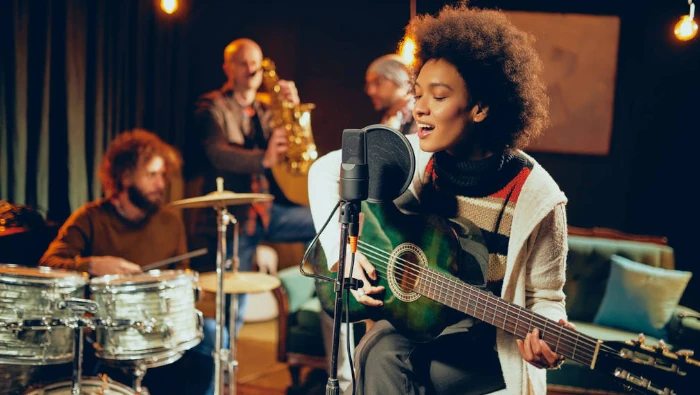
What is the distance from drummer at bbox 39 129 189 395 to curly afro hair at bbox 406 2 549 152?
6.69 ft

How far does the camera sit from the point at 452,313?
199 centimetres

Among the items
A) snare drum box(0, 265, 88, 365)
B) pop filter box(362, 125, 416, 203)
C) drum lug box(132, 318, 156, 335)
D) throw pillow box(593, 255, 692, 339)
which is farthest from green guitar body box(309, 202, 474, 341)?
throw pillow box(593, 255, 692, 339)

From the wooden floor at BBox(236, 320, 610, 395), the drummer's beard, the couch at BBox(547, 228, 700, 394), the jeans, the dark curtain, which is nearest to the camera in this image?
the dark curtain

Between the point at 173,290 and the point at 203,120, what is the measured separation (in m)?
1.80

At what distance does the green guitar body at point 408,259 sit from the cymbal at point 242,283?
1.26m

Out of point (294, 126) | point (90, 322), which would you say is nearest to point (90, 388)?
point (90, 322)

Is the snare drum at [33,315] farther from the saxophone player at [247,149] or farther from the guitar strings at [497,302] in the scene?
the saxophone player at [247,149]

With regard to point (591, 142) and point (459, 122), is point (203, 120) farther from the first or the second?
point (591, 142)

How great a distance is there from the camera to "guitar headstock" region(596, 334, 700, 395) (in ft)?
5.60

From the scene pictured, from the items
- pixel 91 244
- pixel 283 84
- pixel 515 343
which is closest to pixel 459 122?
pixel 515 343

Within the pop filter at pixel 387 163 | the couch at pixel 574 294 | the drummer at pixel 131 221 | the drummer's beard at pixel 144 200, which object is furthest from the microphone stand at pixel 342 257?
the couch at pixel 574 294

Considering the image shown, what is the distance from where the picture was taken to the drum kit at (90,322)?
240cm

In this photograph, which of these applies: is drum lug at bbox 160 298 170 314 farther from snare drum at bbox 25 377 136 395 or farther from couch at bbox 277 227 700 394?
couch at bbox 277 227 700 394

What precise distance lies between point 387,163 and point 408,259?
0.40 m
